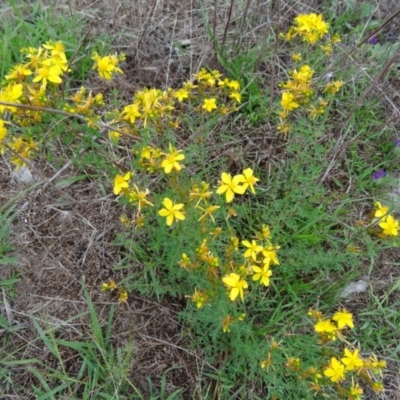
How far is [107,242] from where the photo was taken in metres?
2.52

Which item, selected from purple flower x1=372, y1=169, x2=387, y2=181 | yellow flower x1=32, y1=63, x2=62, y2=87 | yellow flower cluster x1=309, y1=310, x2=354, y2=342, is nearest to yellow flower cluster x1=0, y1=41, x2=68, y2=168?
yellow flower x1=32, y1=63, x2=62, y2=87

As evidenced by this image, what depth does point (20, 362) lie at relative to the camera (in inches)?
87.3

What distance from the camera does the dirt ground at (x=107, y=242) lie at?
2.32 meters

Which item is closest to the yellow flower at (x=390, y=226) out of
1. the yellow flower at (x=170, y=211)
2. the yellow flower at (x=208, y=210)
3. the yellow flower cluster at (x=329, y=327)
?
the yellow flower cluster at (x=329, y=327)

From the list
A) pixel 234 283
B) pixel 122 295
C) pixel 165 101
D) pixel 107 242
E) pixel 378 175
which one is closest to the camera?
pixel 234 283

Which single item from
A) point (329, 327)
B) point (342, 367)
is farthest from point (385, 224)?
point (342, 367)

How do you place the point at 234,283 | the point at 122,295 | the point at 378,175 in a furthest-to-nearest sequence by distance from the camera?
the point at 378,175 → the point at 122,295 → the point at 234,283

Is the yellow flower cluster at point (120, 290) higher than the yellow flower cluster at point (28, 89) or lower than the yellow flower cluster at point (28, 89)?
lower

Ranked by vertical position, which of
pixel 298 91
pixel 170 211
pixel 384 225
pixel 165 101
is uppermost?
pixel 298 91

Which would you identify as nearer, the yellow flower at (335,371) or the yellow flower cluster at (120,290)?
the yellow flower at (335,371)

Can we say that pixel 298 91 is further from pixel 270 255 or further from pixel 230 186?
pixel 270 255

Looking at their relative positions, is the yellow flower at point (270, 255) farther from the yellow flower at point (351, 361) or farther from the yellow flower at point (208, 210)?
the yellow flower at point (351, 361)

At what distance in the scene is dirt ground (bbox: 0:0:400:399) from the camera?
7.63 ft

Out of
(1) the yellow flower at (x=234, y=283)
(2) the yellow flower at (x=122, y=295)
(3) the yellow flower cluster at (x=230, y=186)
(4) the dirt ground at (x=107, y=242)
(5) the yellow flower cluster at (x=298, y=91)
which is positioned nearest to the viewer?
(1) the yellow flower at (x=234, y=283)
